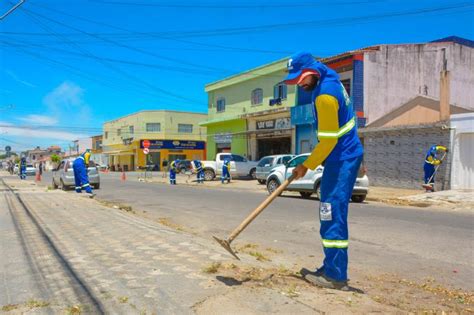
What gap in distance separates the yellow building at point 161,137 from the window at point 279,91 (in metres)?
27.9

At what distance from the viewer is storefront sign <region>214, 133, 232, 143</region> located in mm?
38656

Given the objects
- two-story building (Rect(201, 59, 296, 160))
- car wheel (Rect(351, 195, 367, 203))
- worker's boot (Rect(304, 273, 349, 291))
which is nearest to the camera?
worker's boot (Rect(304, 273, 349, 291))

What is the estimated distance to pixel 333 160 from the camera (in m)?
3.99

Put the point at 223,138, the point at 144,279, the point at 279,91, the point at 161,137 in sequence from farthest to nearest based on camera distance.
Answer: the point at 161,137, the point at 223,138, the point at 279,91, the point at 144,279

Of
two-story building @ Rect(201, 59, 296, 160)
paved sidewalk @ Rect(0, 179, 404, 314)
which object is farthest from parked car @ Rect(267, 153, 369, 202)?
two-story building @ Rect(201, 59, 296, 160)

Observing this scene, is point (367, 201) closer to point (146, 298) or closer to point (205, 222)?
point (205, 222)

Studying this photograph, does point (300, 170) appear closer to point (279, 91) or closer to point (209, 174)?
point (209, 174)

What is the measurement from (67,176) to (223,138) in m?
20.8

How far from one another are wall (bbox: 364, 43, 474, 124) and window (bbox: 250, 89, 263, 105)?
10.8 m

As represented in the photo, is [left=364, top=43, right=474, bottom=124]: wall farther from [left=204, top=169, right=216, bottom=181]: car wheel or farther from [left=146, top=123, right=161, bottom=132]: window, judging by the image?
[left=146, top=123, right=161, bottom=132]: window

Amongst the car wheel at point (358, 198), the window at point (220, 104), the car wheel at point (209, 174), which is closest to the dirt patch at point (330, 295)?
the car wheel at point (358, 198)

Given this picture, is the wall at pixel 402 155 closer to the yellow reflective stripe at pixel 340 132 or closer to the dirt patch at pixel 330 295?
the dirt patch at pixel 330 295

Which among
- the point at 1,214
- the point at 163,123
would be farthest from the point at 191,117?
the point at 1,214

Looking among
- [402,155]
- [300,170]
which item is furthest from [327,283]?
[402,155]
